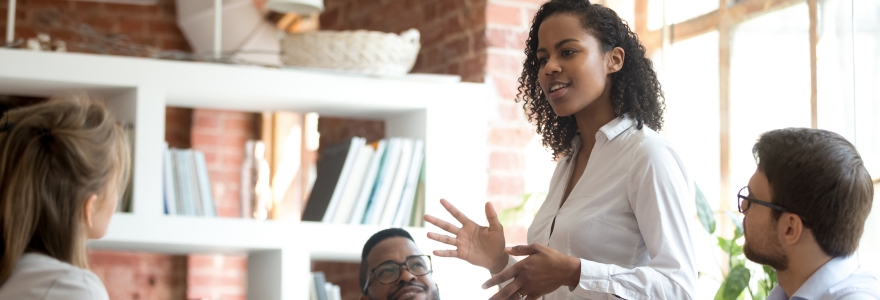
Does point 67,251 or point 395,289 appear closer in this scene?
point 67,251

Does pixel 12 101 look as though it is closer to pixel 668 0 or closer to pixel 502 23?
pixel 502 23

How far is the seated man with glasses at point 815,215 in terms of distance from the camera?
158cm

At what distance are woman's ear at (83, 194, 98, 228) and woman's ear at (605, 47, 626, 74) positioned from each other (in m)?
0.96

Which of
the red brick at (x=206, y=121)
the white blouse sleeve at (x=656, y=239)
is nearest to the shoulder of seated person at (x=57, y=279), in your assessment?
the white blouse sleeve at (x=656, y=239)

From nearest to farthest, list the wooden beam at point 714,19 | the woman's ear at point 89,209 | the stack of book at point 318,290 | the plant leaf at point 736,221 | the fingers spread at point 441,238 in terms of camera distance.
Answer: the woman's ear at point 89,209
the fingers spread at point 441,238
the plant leaf at point 736,221
the wooden beam at point 714,19
the stack of book at point 318,290

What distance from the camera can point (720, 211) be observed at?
2.71 metres

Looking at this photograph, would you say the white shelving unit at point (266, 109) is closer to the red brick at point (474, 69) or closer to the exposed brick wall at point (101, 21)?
the red brick at point (474, 69)

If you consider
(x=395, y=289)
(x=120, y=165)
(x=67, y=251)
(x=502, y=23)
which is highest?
(x=502, y=23)

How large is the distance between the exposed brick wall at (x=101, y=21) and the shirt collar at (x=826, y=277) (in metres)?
3.84

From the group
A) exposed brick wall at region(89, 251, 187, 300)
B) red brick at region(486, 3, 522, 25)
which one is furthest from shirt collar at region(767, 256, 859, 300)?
exposed brick wall at region(89, 251, 187, 300)

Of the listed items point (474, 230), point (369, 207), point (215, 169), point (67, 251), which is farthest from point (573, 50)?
point (215, 169)

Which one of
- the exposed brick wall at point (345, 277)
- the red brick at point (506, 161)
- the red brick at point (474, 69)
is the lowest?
the exposed brick wall at point (345, 277)

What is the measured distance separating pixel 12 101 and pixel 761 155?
13.2ft

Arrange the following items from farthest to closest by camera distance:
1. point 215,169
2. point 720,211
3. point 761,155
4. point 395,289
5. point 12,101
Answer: point 215,169 < point 12,101 < point 720,211 < point 395,289 < point 761,155
